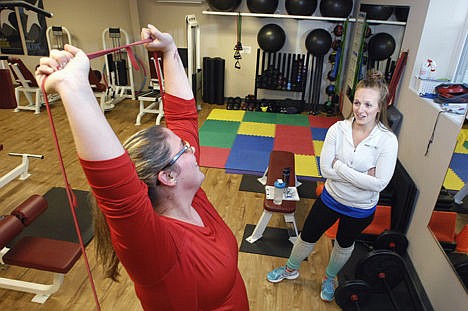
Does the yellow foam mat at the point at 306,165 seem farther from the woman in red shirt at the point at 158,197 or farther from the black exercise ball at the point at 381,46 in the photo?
the woman in red shirt at the point at 158,197

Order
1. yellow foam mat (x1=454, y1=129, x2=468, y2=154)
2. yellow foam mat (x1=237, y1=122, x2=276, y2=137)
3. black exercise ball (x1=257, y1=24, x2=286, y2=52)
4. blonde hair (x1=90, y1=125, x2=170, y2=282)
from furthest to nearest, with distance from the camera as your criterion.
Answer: black exercise ball (x1=257, y1=24, x2=286, y2=52), yellow foam mat (x1=237, y1=122, x2=276, y2=137), yellow foam mat (x1=454, y1=129, x2=468, y2=154), blonde hair (x1=90, y1=125, x2=170, y2=282)

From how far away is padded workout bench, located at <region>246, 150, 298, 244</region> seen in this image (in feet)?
8.18

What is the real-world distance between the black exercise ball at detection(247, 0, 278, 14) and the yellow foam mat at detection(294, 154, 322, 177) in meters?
2.48

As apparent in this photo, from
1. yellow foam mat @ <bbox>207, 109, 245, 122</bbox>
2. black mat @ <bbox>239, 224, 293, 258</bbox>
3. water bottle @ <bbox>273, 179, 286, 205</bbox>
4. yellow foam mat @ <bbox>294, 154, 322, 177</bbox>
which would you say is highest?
water bottle @ <bbox>273, 179, 286, 205</bbox>

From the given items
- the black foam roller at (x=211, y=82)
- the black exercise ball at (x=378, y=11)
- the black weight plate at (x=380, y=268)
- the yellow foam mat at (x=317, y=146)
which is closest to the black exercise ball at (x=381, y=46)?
the black exercise ball at (x=378, y=11)

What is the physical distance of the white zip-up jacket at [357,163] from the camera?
1.78 metres

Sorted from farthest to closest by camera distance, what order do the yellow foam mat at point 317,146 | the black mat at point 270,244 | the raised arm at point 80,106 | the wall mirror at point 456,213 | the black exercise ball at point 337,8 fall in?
the black exercise ball at point 337,8, the yellow foam mat at point 317,146, the black mat at point 270,244, the wall mirror at point 456,213, the raised arm at point 80,106

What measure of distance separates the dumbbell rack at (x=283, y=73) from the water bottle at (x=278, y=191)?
3.40 m

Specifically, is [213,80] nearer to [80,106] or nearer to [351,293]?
[351,293]

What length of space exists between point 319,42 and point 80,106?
5.18 m

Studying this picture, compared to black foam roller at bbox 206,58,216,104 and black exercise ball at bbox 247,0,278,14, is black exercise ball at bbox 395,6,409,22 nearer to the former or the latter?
black exercise ball at bbox 247,0,278,14

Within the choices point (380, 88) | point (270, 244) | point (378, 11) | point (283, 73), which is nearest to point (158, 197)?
point (380, 88)

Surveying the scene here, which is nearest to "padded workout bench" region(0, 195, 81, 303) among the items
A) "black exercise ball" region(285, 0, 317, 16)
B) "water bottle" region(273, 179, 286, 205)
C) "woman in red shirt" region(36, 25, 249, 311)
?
"woman in red shirt" region(36, 25, 249, 311)

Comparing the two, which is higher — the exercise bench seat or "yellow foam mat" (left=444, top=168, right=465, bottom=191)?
"yellow foam mat" (left=444, top=168, right=465, bottom=191)
